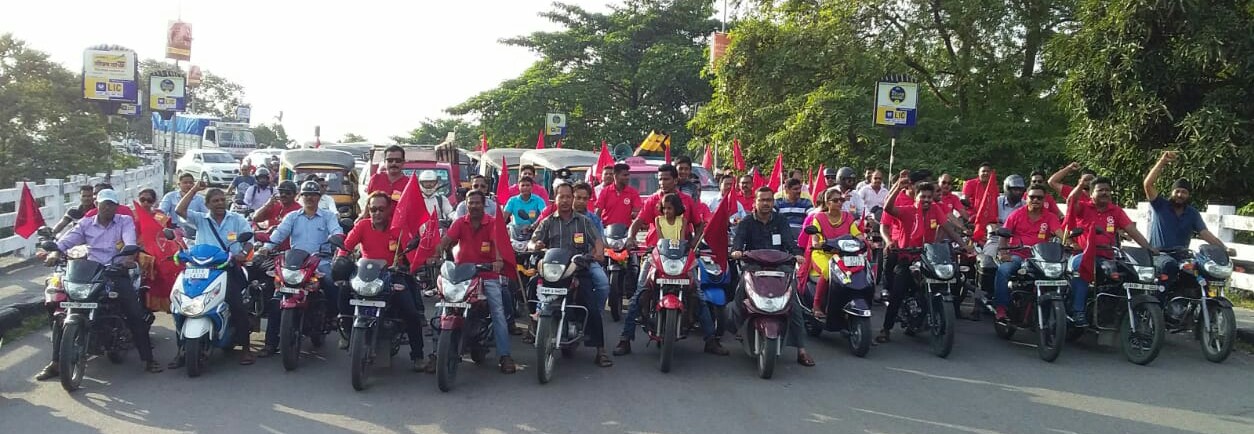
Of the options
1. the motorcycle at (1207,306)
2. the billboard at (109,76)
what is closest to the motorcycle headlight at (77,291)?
the motorcycle at (1207,306)

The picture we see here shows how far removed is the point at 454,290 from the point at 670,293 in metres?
1.73

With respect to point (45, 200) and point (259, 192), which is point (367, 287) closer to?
point (259, 192)

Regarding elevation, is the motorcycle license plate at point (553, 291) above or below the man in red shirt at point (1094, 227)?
below

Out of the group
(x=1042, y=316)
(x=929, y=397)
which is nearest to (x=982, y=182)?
(x=1042, y=316)

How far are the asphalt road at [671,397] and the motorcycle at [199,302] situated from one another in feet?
0.82

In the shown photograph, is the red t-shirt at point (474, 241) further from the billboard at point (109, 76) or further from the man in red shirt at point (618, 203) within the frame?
the billboard at point (109, 76)

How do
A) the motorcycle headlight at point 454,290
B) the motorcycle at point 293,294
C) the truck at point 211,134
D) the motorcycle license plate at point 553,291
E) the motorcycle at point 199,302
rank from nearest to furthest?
the motorcycle headlight at point 454,290 < the motorcycle at point 199,302 < the motorcycle license plate at point 553,291 < the motorcycle at point 293,294 < the truck at point 211,134

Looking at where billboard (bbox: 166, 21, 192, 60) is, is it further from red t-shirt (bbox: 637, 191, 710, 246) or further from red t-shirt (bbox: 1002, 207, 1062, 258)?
A: red t-shirt (bbox: 1002, 207, 1062, 258)

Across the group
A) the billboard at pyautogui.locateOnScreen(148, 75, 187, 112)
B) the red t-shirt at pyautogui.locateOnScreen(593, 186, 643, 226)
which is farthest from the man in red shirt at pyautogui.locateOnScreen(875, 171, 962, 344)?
the billboard at pyautogui.locateOnScreen(148, 75, 187, 112)

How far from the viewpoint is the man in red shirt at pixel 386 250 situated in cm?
742

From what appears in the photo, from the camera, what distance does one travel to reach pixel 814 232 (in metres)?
8.43

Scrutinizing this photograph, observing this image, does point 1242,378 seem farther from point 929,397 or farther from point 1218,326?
point 929,397

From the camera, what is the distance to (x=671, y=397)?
22.1 ft

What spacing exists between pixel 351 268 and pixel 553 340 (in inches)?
68.4
